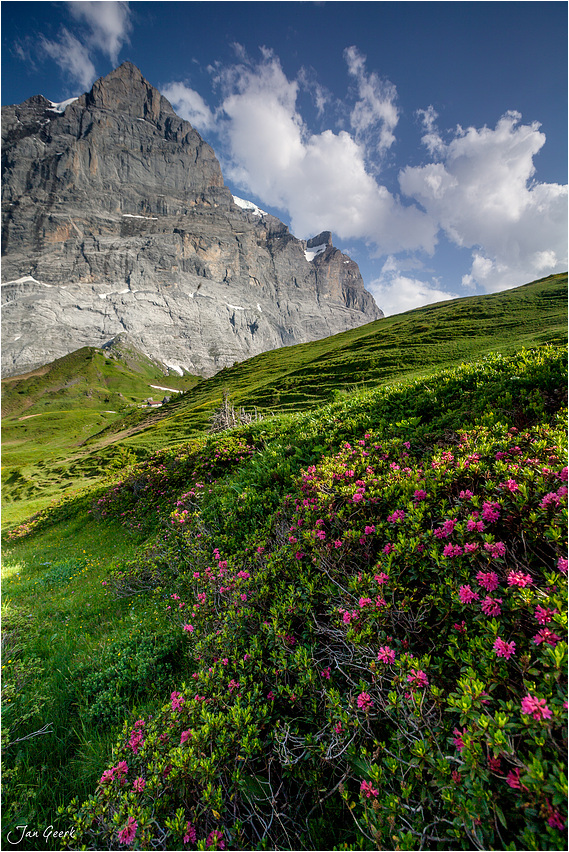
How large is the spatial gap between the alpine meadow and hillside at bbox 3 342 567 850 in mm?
22

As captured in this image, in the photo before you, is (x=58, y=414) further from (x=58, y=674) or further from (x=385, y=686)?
(x=385, y=686)

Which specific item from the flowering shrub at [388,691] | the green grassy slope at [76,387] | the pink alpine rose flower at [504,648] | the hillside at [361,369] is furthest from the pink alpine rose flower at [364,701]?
the green grassy slope at [76,387]

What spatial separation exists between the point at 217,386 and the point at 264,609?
2921 inches

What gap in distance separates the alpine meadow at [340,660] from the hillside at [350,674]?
0.02 metres

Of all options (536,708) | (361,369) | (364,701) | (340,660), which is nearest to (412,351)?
(361,369)

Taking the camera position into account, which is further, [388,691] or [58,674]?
[58,674]

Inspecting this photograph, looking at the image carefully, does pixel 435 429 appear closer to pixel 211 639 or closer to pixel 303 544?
pixel 303 544

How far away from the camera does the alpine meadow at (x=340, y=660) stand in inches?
80.2

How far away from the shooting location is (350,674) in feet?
9.38

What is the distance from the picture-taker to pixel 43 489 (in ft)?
122

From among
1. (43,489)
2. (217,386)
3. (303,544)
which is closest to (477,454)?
(303,544)

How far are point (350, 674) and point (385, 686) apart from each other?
1.06ft

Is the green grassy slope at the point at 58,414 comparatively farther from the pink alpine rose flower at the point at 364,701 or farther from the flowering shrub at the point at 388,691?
the pink alpine rose flower at the point at 364,701

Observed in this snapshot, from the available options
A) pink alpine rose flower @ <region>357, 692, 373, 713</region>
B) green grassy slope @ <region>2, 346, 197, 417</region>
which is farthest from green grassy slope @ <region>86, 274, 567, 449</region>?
green grassy slope @ <region>2, 346, 197, 417</region>
